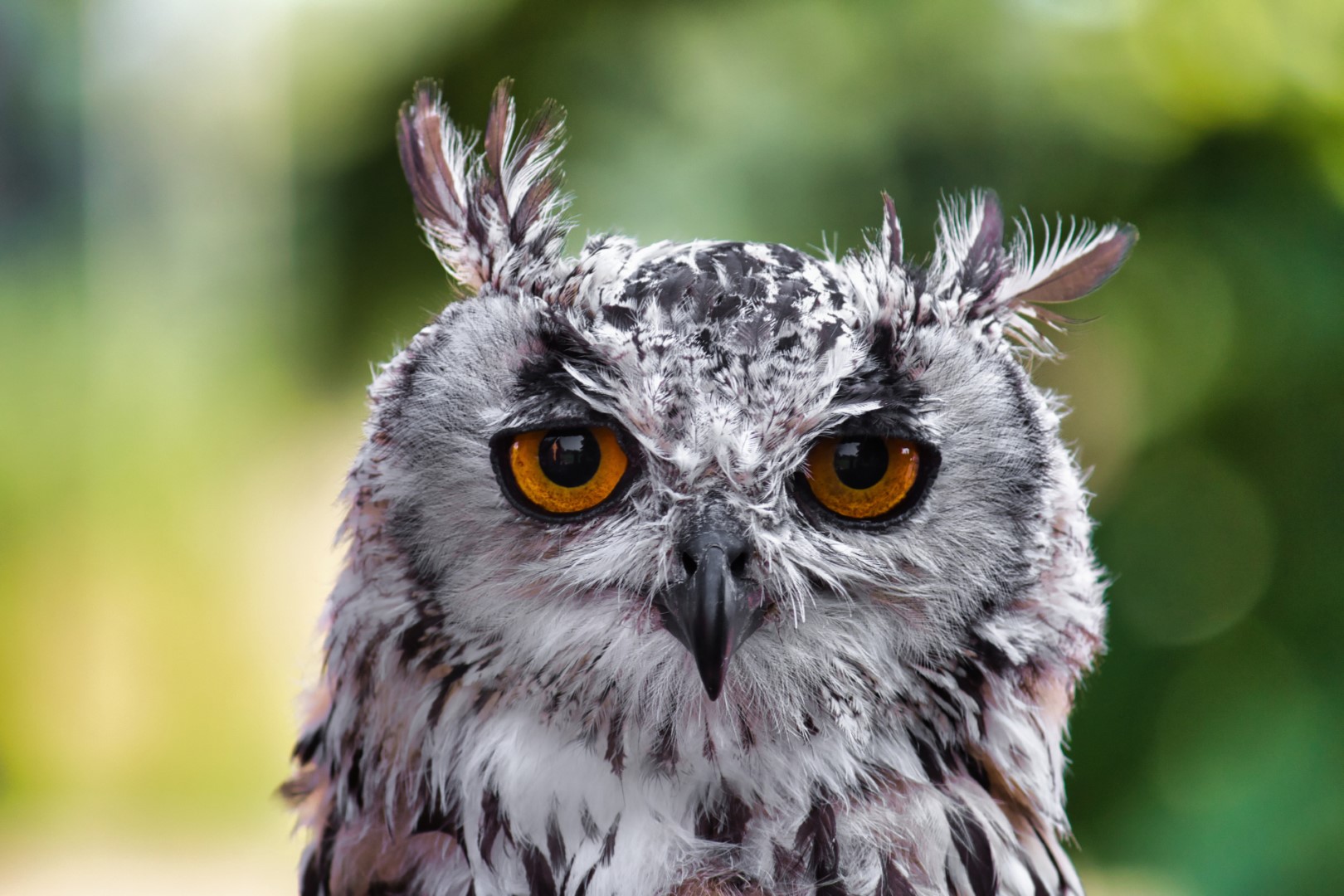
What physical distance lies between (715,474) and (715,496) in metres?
0.02

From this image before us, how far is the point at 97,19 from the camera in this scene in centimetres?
441

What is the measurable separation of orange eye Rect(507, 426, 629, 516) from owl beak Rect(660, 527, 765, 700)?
108 millimetres

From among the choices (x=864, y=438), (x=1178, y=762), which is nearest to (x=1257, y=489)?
(x=1178, y=762)

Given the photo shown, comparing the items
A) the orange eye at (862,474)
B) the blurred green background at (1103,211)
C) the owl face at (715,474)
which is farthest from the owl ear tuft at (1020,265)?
the blurred green background at (1103,211)

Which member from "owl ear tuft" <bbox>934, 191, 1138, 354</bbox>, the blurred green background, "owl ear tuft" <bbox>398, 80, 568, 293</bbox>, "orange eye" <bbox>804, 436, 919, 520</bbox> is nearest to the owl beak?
"orange eye" <bbox>804, 436, 919, 520</bbox>

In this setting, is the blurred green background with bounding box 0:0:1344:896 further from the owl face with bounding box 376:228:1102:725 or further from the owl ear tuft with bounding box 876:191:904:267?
the owl face with bounding box 376:228:1102:725

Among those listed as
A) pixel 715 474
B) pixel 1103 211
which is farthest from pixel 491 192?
pixel 1103 211

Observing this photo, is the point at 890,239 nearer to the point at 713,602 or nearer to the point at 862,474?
the point at 862,474

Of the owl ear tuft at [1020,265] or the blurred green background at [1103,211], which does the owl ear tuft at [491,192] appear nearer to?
the owl ear tuft at [1020,265]

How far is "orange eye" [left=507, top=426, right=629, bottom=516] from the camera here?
1.05 meters

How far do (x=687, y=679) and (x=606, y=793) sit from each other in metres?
0.13

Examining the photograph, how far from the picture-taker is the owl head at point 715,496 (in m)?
1.01

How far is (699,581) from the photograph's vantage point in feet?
3.18

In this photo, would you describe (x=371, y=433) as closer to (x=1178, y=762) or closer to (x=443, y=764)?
(x=443, y=764)
